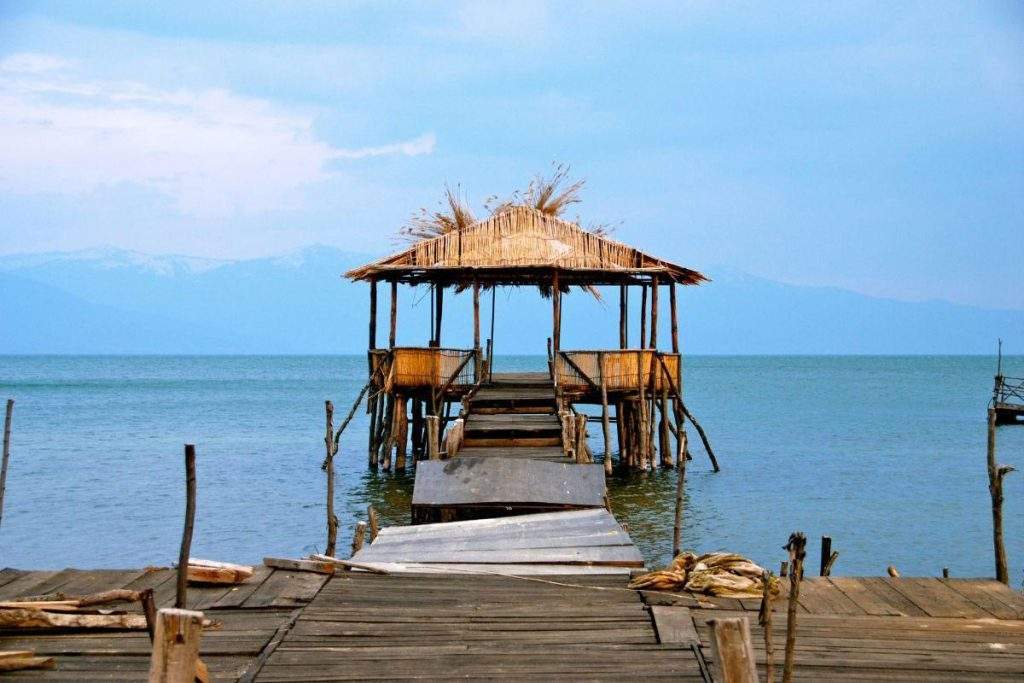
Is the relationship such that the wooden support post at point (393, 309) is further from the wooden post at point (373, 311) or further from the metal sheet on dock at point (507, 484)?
the metal sheet on dock at point (507, 484)

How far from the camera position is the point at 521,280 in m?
25.1

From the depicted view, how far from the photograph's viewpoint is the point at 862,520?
21.5 meters

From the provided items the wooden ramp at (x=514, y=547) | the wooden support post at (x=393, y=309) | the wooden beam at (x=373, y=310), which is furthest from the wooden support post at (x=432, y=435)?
the wooden beam at (x=373, y=310)

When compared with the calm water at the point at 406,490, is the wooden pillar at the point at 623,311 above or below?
above

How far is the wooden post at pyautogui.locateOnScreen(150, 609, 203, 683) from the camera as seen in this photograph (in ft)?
18.2

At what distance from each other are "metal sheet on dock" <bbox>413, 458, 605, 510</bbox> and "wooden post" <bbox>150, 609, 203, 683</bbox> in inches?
317

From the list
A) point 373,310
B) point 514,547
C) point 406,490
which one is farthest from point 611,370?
point 514,547

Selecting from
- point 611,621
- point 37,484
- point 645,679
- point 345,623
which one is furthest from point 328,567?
point 37,484

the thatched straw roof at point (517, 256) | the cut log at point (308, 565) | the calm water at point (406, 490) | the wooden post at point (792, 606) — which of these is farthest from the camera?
the thatched straw roof at point (517, 256)

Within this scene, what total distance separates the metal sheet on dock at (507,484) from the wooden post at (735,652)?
794 cm

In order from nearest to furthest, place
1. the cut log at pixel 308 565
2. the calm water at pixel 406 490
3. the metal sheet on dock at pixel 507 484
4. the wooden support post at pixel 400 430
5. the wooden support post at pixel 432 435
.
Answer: the cut log at pixel 308 565 < the metal sheet on dock at pixel 507 484 < the wooden support post at pixel 432 435 < the calm water at pixel 406 490 < the wooden support post at pixel 400 430

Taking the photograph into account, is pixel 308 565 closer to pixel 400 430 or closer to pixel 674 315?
pixel 400 430

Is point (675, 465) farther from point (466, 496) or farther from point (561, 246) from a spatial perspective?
point (466, 496)

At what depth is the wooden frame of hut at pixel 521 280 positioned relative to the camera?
Result: 23047 mm
